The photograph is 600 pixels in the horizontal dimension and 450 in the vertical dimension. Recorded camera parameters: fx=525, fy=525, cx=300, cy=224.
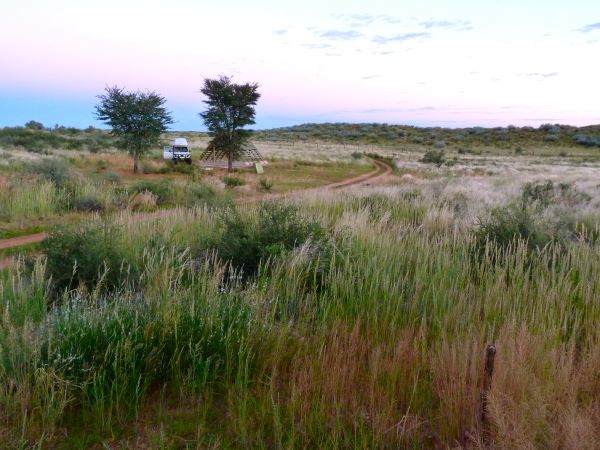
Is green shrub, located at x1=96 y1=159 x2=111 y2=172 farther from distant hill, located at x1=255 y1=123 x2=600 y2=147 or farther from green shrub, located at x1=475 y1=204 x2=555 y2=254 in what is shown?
distant hill, located at x1=255 y1=123 x2=600 y2=147

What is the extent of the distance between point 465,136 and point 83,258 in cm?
10627

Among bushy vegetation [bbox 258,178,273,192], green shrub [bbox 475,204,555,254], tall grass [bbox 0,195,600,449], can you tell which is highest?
green shrub [bbox 475,204,555,254]

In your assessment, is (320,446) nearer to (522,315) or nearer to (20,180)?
(522,315)

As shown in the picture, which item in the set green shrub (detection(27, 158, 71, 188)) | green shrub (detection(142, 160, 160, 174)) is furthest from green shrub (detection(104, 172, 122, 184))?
green shrub (detection(142, 160, 160, 174))

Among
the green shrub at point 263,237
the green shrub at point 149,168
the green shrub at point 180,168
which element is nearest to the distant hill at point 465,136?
the green shrub at point 180,168

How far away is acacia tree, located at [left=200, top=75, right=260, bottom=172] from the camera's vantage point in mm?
33347

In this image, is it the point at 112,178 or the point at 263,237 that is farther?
the point at 112,178

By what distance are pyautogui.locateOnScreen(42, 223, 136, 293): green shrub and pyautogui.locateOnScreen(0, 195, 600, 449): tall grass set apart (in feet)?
3.75

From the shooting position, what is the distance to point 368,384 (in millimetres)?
3562

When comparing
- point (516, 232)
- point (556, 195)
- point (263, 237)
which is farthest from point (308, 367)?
point (556, 195)

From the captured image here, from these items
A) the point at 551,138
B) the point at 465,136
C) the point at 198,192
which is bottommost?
the point at 198,192

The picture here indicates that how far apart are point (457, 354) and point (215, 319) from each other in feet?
6.05

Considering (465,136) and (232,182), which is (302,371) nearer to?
(232,182)

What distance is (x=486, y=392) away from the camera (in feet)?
10.2
